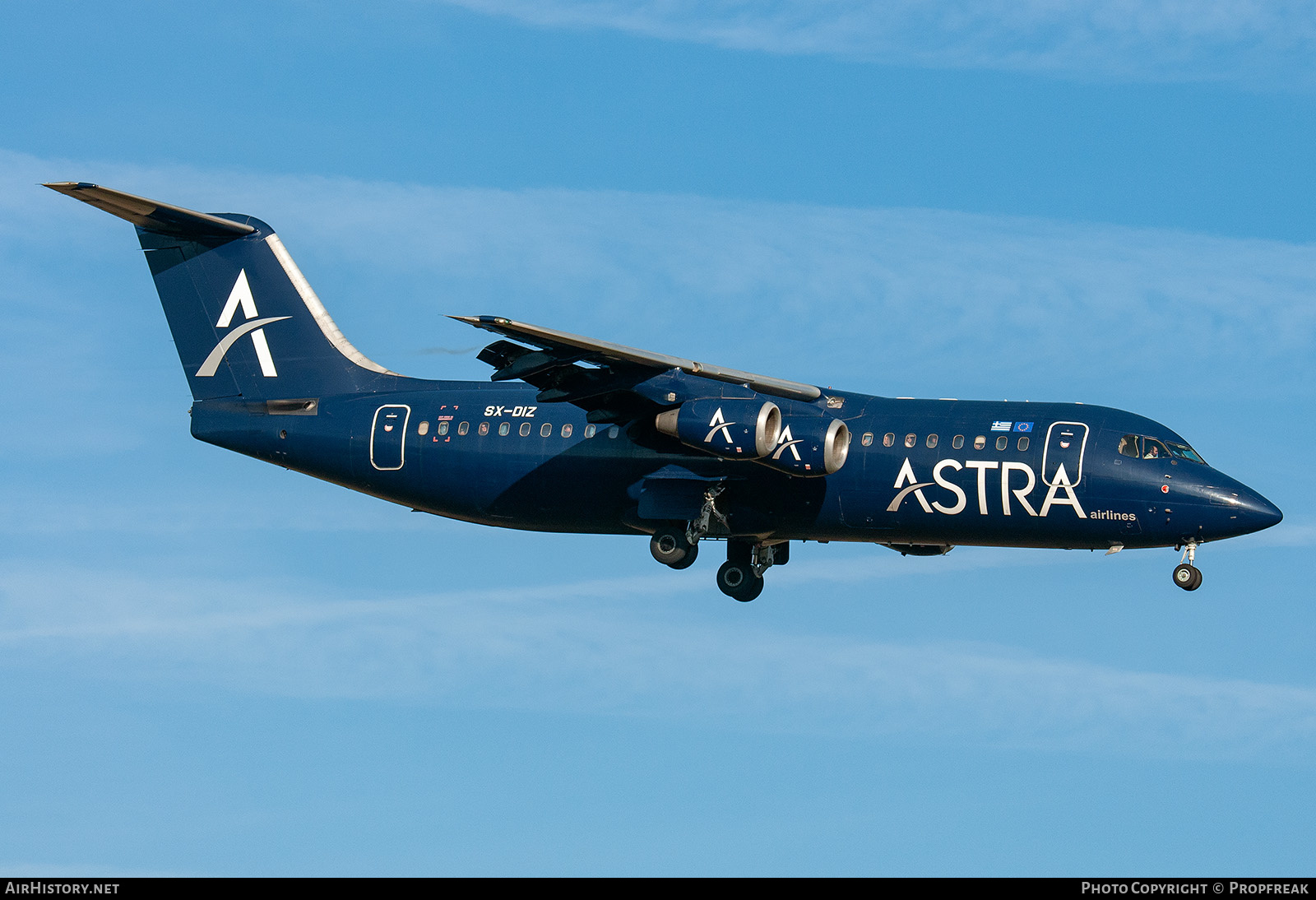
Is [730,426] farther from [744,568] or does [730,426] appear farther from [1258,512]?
[1258,512]

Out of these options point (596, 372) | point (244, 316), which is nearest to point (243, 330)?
point (244, 316)

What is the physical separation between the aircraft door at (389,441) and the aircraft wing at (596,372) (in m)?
3.78

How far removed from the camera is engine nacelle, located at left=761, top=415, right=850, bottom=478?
99.1 ft

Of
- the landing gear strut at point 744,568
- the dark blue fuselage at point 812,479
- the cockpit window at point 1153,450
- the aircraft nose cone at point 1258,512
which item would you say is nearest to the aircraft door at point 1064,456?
the dark blue fuselage at point 812,479

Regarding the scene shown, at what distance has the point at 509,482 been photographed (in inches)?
1308

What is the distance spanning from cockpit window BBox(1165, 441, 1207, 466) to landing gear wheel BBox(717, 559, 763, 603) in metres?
7.94

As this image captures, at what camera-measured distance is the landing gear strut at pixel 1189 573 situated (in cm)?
2962

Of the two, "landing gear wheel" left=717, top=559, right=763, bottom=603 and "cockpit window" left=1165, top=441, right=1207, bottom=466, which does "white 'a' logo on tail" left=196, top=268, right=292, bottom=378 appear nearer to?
"landing gear wheel" left=717, top=559, right=763, bottom=603

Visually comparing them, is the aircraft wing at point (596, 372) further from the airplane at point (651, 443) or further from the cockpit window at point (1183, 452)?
the cockpit window at point (1183, 452)
